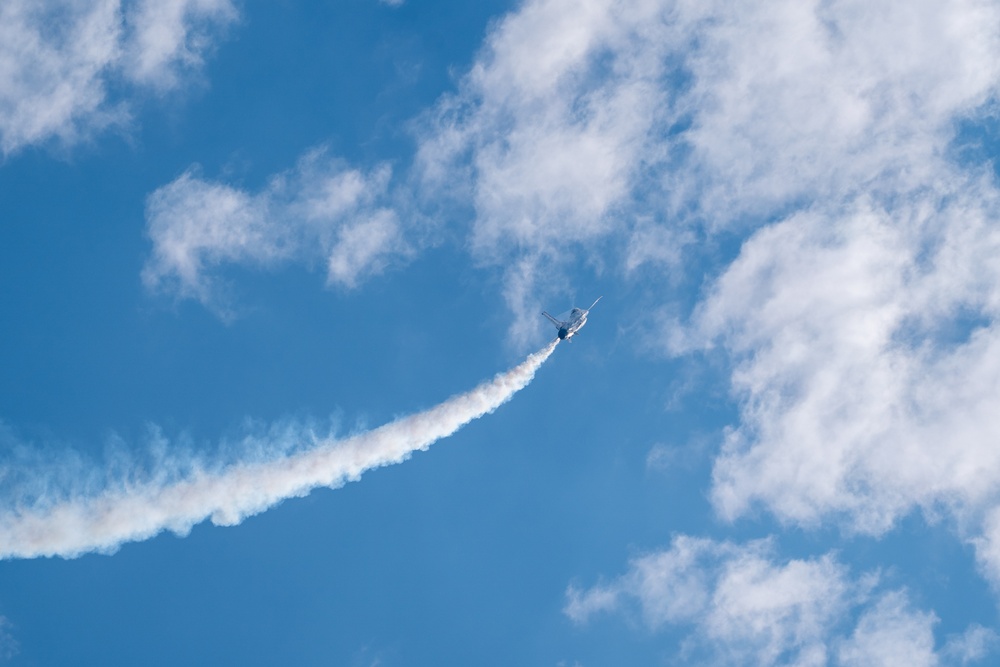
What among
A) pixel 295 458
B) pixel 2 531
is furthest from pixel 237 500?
pixel 2 531

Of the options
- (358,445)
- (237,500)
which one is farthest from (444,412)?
(237,500)

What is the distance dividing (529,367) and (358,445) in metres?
23.3

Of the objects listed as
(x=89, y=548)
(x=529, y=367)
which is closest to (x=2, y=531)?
(x=89, y=548)

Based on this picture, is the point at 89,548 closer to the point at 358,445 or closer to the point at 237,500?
the point at 237,500

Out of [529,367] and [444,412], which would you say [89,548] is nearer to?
[444,412]

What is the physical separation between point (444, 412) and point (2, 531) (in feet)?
170

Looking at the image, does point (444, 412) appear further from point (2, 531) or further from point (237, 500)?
point (2, 531)

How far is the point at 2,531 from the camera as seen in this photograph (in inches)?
5792

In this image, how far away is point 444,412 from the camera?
161000 millimetres

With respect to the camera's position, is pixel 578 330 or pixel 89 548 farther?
pixel 578 330

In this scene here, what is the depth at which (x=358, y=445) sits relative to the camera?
15775 centimetres

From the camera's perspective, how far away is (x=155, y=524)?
151 metres

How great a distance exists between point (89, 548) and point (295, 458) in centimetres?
2490

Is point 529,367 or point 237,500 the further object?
point 529,367
